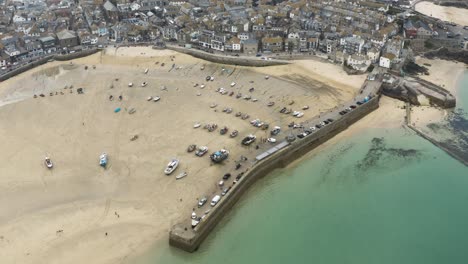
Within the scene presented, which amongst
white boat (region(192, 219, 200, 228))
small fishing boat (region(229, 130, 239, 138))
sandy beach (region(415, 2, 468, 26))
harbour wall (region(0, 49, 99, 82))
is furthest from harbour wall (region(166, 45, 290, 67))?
sandy beach (region(415, 2, 468, 26))

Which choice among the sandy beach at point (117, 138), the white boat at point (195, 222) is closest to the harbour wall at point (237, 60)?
the sandy beach at point (117, 138)

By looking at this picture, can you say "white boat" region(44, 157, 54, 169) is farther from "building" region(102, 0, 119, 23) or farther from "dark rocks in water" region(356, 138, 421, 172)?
"building" region(102, 0, 119, 23)

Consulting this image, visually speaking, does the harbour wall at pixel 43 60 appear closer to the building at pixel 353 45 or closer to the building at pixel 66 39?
the building at pixel 66 39

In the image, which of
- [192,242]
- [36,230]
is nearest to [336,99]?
[192,242]

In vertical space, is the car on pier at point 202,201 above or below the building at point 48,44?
below

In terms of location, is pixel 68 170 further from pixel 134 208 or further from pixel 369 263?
pixel 369 263
